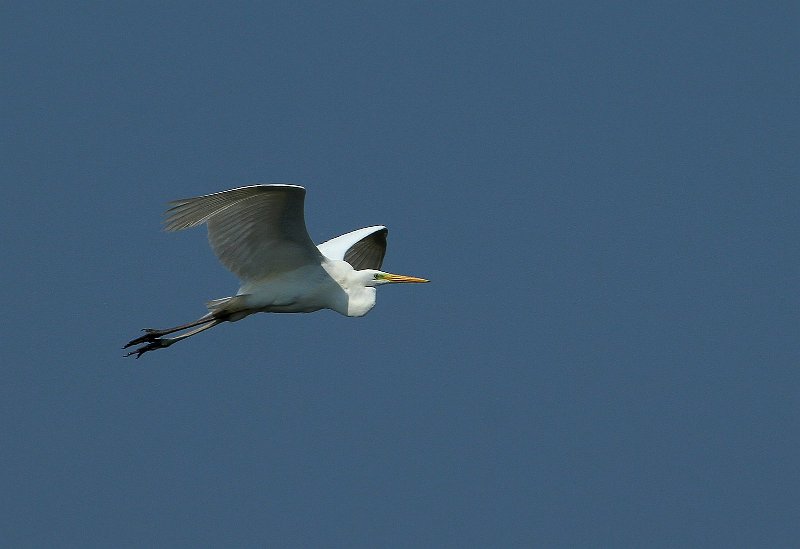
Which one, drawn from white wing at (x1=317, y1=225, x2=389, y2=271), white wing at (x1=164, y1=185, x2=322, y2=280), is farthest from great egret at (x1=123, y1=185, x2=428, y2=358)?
white wing at (x1=317, y1=225, x2=389, y2=271)

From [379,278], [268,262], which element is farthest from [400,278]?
[268,262]

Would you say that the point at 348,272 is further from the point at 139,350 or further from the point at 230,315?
the point at 139,350

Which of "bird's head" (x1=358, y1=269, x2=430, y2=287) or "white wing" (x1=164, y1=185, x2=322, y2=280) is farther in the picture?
"bird's head" (x1=358, y1=269, x2=430, y2=287)

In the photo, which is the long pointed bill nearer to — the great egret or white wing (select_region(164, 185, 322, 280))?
the great egret

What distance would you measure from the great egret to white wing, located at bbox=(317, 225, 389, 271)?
141 centimetres

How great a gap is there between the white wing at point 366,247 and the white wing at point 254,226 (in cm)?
226

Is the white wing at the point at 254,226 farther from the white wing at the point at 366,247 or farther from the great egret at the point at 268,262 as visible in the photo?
the white wing at the point at 366,247

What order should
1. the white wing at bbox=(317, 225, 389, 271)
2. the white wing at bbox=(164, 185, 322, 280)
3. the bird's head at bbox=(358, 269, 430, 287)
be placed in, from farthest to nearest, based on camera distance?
the white wing at bbox=(317, 225, 389, 271) < the bird's head at bbox=(358, 269, 430, 287) < the white wing at bbox=(164, 185, 322, 280)

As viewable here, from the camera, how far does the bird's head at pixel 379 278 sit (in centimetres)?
1312

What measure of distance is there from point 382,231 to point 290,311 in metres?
2.59

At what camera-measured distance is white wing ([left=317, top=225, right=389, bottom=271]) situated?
591 inches

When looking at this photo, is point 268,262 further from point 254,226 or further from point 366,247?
point 366,247

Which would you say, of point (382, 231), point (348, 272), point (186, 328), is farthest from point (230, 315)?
point (382, 231)

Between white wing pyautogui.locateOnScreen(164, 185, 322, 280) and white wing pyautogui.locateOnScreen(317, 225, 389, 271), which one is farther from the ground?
white wing pyautogui.locateOnScreen(317, 225, 389, 271)
